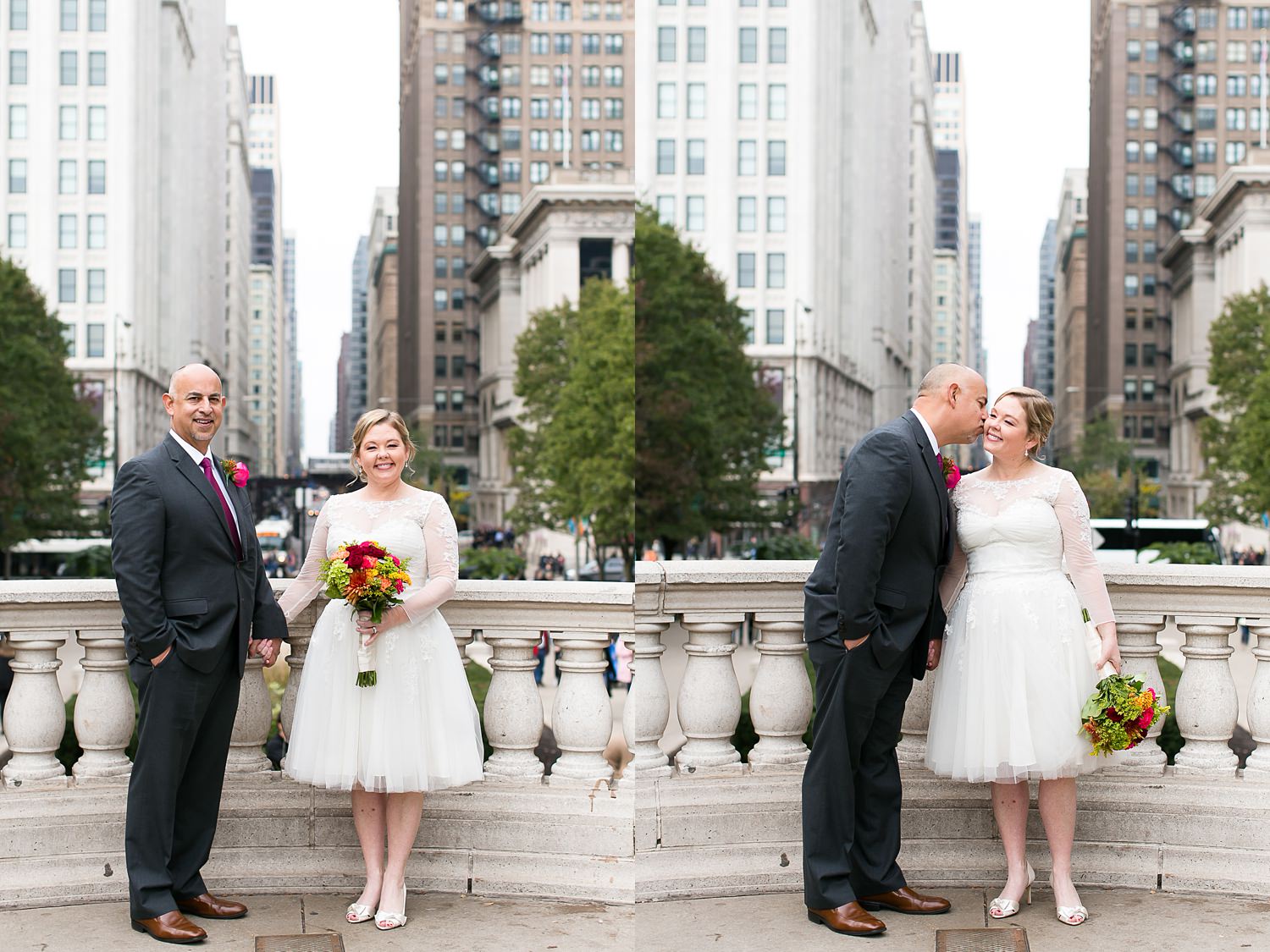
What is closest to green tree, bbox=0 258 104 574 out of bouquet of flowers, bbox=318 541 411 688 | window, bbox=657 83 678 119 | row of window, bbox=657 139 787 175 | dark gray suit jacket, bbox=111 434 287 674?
row of window, bbox=657 139 787 175

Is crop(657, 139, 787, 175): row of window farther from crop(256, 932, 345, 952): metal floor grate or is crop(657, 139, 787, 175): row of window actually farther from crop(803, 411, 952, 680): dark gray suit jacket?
crop(256, 932, 345, 952): metal floor grate

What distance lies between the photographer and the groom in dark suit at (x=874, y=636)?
5.56 meters

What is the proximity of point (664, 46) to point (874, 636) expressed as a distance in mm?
74514

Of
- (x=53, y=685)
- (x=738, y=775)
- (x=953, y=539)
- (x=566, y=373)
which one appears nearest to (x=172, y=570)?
(x=53, y=685)

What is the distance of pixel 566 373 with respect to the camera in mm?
61219

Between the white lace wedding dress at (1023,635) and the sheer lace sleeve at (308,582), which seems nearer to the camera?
the white lace wedding dress at (1023,635)

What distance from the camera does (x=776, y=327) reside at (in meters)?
72.7

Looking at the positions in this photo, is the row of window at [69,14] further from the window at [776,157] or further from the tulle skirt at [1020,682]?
the tulle skirt at [1020,682]

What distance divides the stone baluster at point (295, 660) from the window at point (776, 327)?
219 feet

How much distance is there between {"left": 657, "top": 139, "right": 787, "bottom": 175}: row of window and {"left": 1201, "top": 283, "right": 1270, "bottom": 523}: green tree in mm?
25284

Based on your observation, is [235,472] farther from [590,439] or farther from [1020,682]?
[590,439]

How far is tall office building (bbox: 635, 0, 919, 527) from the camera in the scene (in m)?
73.2

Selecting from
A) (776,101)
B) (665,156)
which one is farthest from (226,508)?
(776,101)

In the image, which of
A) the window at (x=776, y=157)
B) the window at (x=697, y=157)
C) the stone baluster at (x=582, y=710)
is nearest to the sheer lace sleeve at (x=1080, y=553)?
the stone baluster at (x=582, y=710)
